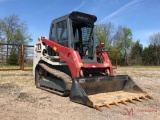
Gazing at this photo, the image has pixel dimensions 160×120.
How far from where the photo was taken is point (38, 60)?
849 centimetres

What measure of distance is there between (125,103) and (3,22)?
144 ft

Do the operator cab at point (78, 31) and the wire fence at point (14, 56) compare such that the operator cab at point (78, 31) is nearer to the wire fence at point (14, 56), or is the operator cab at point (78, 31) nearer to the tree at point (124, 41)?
the wire fence at point (14, 56)

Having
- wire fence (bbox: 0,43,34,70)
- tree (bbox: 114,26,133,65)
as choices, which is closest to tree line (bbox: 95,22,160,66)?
tree (bbox: 114,26,133,65)

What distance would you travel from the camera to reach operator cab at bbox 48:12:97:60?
741cm

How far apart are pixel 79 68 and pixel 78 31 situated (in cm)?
181

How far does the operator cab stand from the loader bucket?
1250 mm

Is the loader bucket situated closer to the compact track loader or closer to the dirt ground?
the compact track loader

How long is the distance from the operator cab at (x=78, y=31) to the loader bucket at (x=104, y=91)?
125cm

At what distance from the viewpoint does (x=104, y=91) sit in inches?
271

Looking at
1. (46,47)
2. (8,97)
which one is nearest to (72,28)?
(46,47)

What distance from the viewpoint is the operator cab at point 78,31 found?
7.41m

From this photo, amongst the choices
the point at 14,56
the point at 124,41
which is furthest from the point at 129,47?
the point at 14,56

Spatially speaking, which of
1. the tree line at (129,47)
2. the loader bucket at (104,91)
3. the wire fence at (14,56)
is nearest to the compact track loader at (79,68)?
the loader bucket at (104,91)

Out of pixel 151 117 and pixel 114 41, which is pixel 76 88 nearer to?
pixel 151 117
